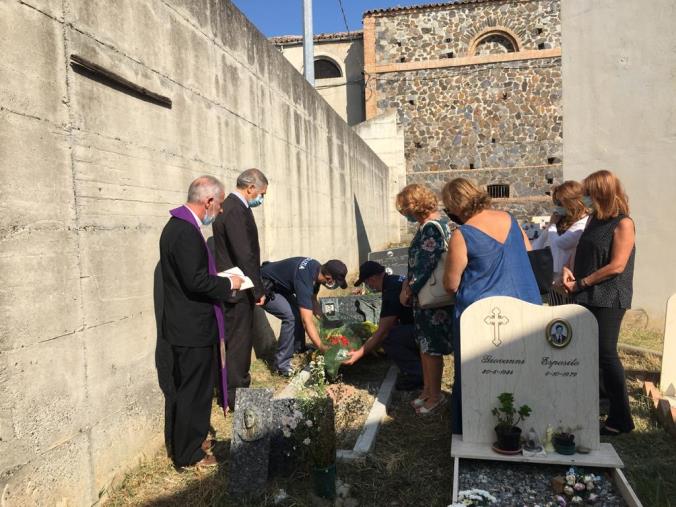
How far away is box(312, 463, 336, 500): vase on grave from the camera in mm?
2852

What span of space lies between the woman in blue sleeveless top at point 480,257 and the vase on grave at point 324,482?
2.85 ft

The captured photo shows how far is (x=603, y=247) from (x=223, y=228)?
2.68 meters

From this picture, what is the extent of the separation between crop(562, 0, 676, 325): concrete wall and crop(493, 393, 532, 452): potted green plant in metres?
4.87

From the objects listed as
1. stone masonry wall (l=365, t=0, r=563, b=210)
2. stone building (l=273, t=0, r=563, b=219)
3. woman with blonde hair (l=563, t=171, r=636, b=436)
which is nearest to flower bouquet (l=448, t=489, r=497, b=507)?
woman with blonde hair (l=563, t=171, r=636, b=436)

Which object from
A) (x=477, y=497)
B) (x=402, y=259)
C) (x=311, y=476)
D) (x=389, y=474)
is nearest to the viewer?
(x=477, y=497)

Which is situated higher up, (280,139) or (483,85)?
(483,85)

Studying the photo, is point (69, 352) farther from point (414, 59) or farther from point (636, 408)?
point (414, 59)

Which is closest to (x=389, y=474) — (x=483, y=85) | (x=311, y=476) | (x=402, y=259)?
(x=311, y=476)

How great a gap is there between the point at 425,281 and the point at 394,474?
122 centimetres

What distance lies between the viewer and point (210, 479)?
3.04 m

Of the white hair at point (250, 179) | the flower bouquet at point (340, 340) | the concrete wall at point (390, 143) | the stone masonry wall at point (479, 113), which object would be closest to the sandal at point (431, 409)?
the flower bouquet at point (340, 340)

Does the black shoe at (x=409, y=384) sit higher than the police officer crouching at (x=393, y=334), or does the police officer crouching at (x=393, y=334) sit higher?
the police officer crouching at (x=393, y=334)

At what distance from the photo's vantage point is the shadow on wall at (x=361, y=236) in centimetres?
1216

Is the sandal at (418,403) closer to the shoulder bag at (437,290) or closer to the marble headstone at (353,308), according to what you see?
the shoulder bag at (437,290)
